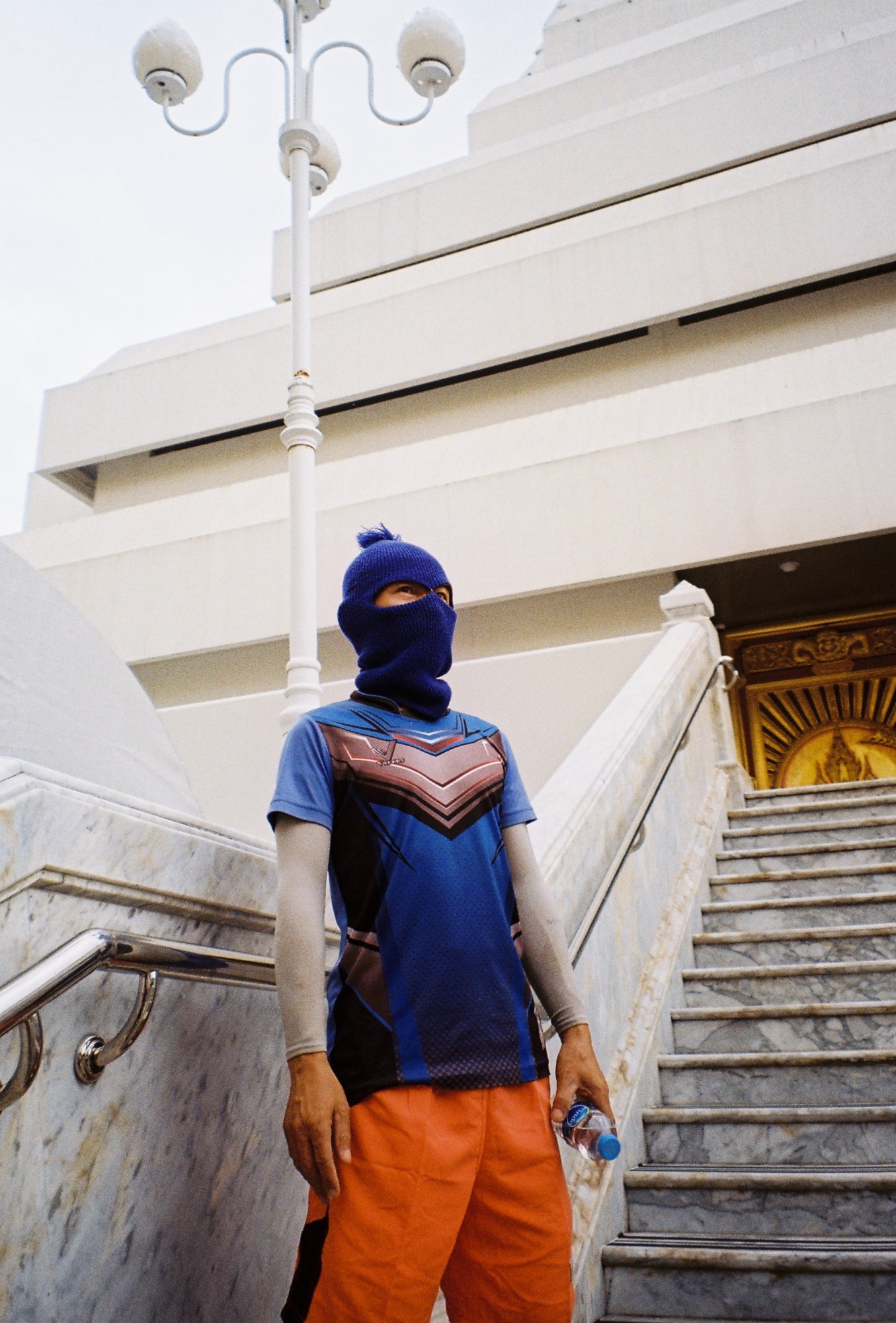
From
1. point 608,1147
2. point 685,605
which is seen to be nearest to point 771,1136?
point 608,1147

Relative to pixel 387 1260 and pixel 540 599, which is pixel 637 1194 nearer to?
pixel 387 1260

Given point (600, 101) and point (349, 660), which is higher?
point (600, 101)

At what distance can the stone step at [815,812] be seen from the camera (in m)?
5.68

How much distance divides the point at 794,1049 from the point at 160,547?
1009 centimetres

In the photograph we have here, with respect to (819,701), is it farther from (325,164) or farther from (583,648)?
(325,164)

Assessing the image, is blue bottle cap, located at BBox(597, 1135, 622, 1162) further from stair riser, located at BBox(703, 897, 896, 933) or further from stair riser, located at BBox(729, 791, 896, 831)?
stair riser, located at BBox(729, 791, 896, 831)

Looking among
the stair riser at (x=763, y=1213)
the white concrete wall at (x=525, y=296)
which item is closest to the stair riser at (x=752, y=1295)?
the stair riser at (x=763, y=1213)

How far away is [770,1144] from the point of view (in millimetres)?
3303

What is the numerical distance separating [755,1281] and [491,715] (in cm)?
722

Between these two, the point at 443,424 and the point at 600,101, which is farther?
the point at 600,101

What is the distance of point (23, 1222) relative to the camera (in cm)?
123

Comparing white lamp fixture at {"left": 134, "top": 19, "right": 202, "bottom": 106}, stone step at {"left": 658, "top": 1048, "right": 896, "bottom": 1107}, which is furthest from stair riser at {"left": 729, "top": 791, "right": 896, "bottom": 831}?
white lamp fixture at {"left": 134, "top": 19, "right": 202, "bottom": 106}

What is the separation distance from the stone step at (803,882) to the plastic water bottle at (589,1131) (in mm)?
3601

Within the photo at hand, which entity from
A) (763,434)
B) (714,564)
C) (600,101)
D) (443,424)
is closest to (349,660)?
(443,424)
